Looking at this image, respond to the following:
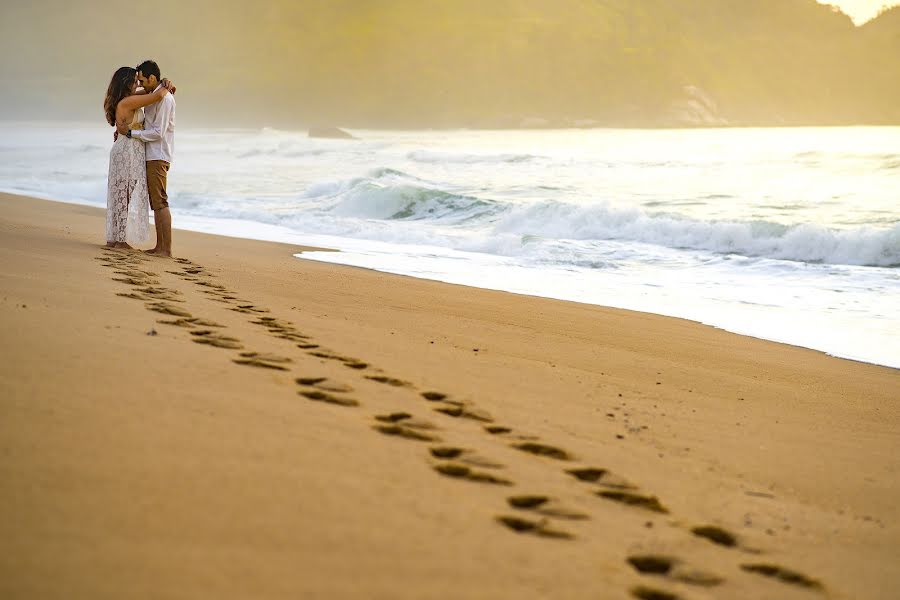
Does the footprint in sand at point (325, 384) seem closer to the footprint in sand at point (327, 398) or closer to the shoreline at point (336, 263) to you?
the footprint in sand at point (327, 398)

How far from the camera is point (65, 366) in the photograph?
2.49 m

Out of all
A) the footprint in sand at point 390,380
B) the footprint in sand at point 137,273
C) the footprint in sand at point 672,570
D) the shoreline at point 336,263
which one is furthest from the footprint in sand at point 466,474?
the shoreline at point 336,263

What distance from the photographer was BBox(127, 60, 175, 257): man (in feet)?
21.1

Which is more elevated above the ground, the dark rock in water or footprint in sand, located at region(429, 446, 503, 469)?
the dark rock in water

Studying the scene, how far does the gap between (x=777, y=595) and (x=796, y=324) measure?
4.83 meters

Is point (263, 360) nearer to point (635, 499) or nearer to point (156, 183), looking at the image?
point (635, 499)

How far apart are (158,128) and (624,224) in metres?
8.25

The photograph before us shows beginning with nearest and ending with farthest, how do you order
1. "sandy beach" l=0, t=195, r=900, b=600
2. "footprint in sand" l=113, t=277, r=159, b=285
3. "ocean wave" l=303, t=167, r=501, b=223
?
"sandy beach" l=0, t=195, r=900, b=600 → "footprint in sand" l=113, t=277, r=159, b=285 → "ocean wave" l=303, t=167, r=501, b=223

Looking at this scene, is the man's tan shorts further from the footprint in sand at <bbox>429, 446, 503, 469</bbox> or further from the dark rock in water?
the dark rock in water

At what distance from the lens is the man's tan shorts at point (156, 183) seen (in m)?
6.64

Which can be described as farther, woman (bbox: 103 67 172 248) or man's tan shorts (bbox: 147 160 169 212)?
man's tan shorts (bbox: 147 160 169 212)

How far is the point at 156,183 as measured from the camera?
21.9 ft

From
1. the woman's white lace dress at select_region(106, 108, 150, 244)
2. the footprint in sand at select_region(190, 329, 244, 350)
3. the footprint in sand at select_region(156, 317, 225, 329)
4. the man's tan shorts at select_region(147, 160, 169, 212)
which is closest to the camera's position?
the footprint in sand at select_region(190, 329, 244, 350)

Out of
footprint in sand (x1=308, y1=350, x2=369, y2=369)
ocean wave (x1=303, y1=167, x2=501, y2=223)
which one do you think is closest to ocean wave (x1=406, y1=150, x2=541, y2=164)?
ocean wave (x1=303, y1=167, x2=501, y2=223)
